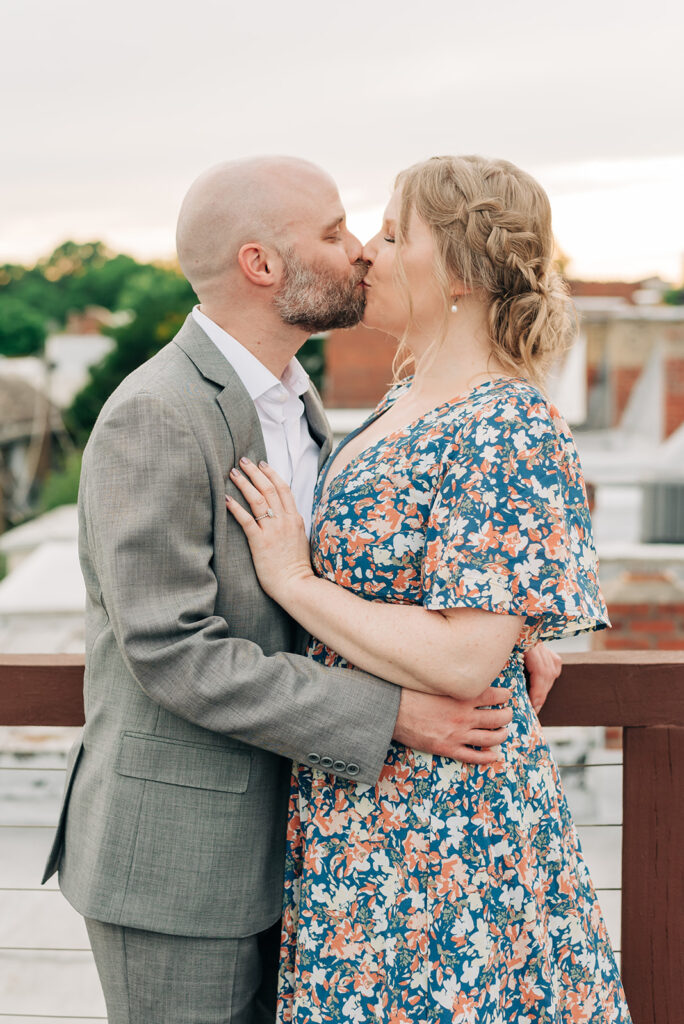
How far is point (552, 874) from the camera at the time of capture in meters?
1.82

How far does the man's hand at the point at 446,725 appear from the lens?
1716 millimetres

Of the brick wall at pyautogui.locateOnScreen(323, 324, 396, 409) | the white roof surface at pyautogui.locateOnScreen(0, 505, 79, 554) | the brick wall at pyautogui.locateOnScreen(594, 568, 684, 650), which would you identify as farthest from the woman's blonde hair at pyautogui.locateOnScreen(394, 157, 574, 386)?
the brick wall at pyautogui.locateOnScreen(323, 324, 396, 409)

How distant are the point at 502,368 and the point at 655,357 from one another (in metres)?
13.2

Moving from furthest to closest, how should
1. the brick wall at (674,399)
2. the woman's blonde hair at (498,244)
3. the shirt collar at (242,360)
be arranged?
1. the brick wall at (674,399)
2. the shirt collar at (242,360)
3. the woman's blonde hair at (498,244)

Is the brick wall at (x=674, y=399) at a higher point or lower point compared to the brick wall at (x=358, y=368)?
higher

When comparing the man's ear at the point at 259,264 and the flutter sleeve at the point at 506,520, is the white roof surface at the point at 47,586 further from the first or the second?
the flutter sleeve at the point at 506,520

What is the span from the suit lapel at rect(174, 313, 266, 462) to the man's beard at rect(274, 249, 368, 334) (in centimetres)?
21

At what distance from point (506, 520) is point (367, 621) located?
29 cm

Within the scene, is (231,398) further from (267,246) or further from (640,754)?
(640,754)

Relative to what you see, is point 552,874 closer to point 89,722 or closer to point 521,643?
point 521,643

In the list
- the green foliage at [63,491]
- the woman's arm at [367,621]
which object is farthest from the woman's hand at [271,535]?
the green foliage at [63,491]

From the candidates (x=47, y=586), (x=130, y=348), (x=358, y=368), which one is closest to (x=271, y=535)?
(x=47, y=586)

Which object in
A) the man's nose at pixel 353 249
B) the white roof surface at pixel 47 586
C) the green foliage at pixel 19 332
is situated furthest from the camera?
the green foliage at pixel 19 332

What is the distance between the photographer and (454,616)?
1657 millimetres
